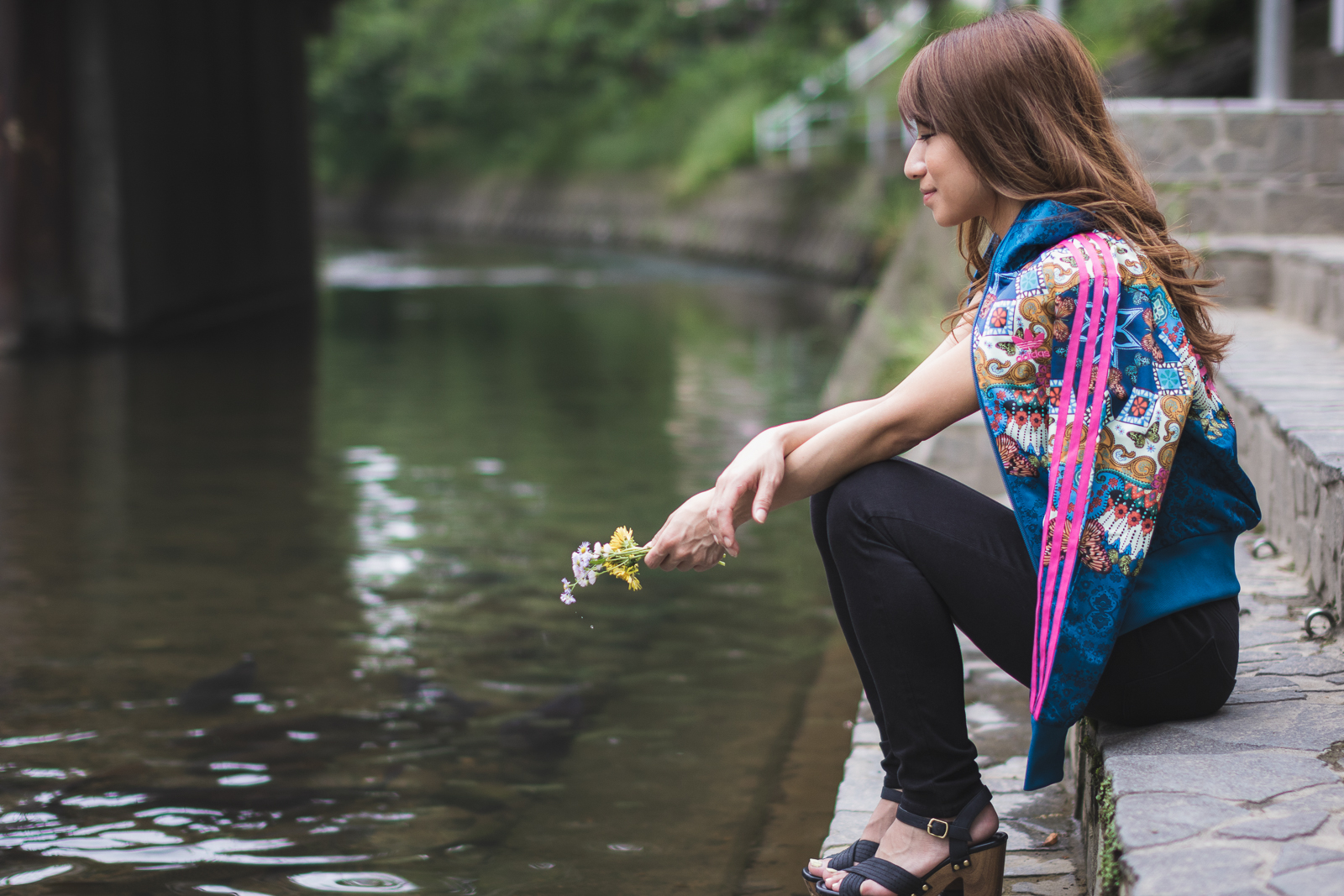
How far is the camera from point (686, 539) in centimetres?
206

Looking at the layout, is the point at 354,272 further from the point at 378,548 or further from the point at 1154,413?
the point at 1154,413

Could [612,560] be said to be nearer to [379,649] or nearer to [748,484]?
[748,484]

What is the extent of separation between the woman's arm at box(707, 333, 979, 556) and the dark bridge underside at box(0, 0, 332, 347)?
9820mm

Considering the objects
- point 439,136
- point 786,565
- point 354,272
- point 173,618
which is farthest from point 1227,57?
A: point 439,136

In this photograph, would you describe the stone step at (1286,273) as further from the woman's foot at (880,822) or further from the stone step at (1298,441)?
the woman's foot at (880,822)

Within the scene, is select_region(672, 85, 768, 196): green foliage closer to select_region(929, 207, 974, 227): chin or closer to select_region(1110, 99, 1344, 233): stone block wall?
select_region(1110, 99, 1344, 233): stone block wall

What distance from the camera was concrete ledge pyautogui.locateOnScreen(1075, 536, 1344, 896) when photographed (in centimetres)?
160

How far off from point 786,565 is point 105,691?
2.19m

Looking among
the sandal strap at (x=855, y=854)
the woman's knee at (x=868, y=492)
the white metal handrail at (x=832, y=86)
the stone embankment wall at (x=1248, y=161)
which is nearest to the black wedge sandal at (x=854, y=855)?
the sandal strap at (x=855, y=854)

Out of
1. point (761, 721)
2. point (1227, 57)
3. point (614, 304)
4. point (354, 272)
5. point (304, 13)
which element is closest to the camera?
point (761, 721)

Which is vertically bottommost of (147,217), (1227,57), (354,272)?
(354,272)

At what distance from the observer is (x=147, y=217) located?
1159 cm

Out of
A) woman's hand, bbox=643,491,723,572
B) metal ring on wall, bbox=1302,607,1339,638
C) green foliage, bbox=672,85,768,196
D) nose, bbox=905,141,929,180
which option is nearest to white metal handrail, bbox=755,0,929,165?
green foliage, bbox=672,85,768,196

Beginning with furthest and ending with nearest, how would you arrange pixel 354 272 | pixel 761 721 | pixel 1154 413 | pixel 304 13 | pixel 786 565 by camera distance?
pixel 354 272 < pixel 304 13 < pixel 786 565 < pixel 761 721 < pixel 1154 413
